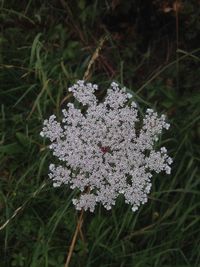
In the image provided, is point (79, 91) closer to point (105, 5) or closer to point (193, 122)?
point (193, 122)

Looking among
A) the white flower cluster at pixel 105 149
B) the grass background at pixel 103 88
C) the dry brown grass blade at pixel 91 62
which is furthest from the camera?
the dry brown grass blade at pixel 91 62

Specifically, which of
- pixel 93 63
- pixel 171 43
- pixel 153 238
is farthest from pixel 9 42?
pixel 153 238

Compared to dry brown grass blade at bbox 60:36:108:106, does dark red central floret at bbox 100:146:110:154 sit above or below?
below

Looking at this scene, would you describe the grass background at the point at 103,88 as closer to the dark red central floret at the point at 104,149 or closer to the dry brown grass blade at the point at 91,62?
the dry brown grass blade at the point at 91,62

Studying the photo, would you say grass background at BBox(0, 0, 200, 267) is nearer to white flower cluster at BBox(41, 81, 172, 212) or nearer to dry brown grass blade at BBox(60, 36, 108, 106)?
dry brown grass blade at BBox(60, 36, 108, 106)

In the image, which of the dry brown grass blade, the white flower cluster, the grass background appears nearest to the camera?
the white flower cluster

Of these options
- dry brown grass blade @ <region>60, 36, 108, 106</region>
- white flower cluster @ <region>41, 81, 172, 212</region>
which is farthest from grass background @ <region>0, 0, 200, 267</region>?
white flower cluster @ <region>41, 81, 172, 212</region>


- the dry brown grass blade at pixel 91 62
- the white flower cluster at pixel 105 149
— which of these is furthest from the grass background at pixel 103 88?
the white flower cluster at pixel 105 149

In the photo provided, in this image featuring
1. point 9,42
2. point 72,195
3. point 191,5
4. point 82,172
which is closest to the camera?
point 82,172
